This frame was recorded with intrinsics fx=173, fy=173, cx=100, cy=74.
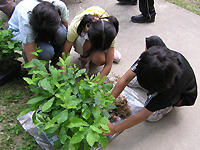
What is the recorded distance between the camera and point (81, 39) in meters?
1.72

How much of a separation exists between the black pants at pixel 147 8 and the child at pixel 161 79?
1.38 meters

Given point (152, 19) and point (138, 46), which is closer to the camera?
point (138, 46)

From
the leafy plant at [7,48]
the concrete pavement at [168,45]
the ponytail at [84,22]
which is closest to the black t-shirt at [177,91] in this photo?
the concrete pavement at [168,45]

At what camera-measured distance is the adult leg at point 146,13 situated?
2680 mm

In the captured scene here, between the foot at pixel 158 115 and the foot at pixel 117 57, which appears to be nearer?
the foot at pixel 158 115

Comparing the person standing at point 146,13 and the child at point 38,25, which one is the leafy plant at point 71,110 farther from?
the person standing at point 146,13

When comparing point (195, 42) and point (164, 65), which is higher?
point (164, 65)

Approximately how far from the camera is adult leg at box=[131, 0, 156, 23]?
→ 2.68m

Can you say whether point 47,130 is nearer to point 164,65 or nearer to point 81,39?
point 164,65

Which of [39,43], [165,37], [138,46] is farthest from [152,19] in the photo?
[39,43]

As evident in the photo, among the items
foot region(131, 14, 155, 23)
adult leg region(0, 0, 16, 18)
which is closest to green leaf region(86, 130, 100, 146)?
adult leg region(0, 0, 16, 18)

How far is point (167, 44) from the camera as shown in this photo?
246 cm

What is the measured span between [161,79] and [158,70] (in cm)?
7

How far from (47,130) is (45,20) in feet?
2.82
